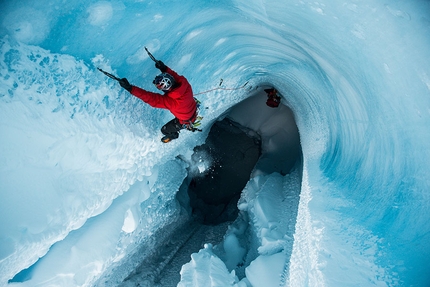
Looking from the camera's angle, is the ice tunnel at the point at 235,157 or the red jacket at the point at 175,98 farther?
the ice tunnel at the point at 235,157

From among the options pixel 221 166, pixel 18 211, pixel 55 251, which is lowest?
pixel 221 166

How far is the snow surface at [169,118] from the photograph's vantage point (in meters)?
1.54

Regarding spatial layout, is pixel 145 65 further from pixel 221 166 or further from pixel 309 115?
pixel 221 166

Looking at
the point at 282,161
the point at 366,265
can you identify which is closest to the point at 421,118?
the point at 366,265

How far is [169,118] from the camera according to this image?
12.3ft

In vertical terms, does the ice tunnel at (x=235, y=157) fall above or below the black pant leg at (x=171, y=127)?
below

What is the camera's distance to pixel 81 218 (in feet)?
8.60

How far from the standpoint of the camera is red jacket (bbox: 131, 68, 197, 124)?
2418mm

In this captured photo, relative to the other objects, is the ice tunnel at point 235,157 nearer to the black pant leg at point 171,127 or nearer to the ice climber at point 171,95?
the black pant leg at point 171,127

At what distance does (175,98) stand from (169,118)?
1104 mm

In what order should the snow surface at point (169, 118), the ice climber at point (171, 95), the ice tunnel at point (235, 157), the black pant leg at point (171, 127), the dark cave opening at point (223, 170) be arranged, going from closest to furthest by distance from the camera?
1. the snow surface at point (169, 118)
2. the ice climber at point (171, 95)
3. the black pant leg at point (171, 127)
4. the ice tunnel at point (235, 157)
5. the dark cave opening at point (223, 170)

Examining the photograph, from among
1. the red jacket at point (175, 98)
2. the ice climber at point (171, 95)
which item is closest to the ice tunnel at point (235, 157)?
the ice climber at point (171, 95)

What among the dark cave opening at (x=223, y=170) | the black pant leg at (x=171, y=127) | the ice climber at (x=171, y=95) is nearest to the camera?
the ice climber at (x=171, y=95)

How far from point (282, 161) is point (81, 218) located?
476 cm
